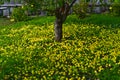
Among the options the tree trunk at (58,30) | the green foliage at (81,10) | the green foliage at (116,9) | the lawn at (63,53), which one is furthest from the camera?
the green foliage at (116,9)

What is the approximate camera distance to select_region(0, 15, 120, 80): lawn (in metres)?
12.1

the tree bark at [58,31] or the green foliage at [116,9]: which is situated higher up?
→ the green foliage at [116,9]

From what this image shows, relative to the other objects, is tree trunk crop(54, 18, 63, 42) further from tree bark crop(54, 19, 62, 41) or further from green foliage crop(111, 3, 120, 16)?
green foliage crop(111, 3, 120, 16)

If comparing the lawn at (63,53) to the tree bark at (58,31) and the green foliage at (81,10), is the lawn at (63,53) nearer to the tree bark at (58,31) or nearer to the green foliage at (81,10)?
the tree bark at (58,31)

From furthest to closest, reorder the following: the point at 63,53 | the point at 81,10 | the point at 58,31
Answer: the point at 81,10
the point at 58,31
the point at 63,53

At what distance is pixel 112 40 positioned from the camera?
632 inches

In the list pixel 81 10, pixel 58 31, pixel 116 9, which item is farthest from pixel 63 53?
pixel 116 9

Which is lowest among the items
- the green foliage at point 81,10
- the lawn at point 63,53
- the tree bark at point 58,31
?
the lawn at point 63,53

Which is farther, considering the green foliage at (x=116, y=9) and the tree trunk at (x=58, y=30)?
the green foliage at (x=116, y=9)

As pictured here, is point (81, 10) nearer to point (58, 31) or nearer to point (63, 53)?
point (58, 31)

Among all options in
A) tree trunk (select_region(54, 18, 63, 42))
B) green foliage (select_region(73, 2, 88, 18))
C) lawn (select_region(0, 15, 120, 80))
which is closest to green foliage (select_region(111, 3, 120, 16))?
green foliage (select_region(73, 2, 88, 18))

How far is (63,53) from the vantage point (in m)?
14.1

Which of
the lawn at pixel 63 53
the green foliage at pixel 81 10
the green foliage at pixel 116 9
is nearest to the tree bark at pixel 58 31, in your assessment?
the lawn at pixel 63 53

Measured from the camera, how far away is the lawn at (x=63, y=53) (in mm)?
12117
